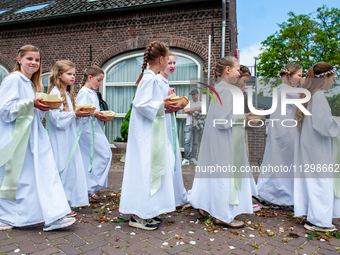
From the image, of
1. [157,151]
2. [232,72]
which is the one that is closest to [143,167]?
[157,151]

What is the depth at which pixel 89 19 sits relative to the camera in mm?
10789

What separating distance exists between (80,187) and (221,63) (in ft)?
7.64

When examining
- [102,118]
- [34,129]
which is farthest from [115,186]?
[34,129]

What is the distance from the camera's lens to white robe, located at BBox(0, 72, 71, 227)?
9.52ft

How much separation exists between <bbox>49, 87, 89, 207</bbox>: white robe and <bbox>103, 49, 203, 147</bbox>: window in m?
6.48

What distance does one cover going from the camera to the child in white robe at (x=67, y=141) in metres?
3.57

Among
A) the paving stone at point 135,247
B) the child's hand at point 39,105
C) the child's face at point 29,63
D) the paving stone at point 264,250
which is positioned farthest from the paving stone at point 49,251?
the child's face at point 29,63

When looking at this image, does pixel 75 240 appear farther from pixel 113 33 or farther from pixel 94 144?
pixel 113 33

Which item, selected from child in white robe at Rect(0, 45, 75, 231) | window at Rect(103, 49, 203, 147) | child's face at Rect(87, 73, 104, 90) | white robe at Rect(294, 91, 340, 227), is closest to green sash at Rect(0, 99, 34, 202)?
child in white robe at Rect(0, 45, 75, 231)

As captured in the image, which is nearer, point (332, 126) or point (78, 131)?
point (332, 126)

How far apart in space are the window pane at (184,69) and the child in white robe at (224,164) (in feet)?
21.4

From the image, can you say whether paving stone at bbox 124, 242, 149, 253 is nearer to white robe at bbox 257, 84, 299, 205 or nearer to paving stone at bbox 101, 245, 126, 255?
paving stone at bbox 101, 245, 126, 255

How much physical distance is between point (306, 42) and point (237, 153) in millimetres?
24405

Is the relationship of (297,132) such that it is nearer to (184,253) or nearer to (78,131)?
(184,253)
